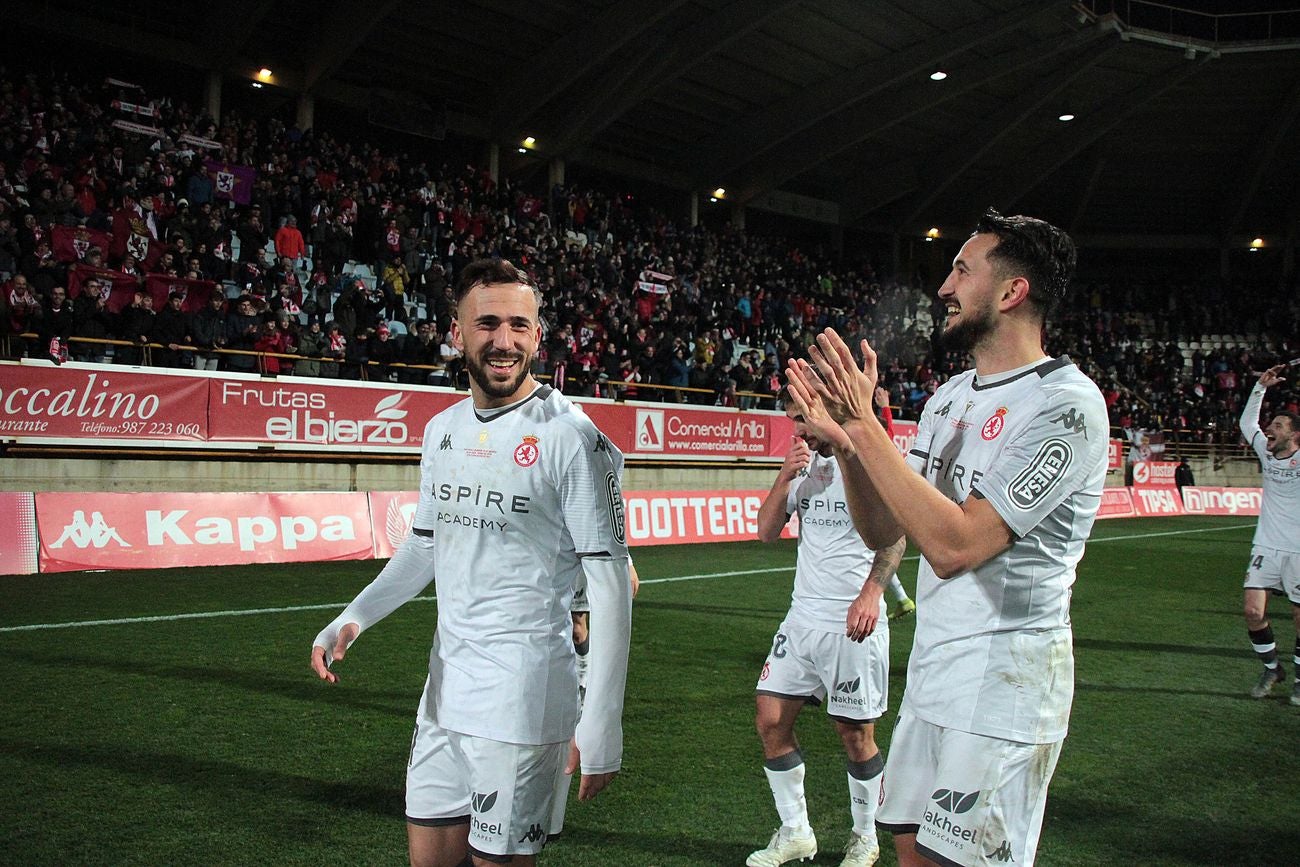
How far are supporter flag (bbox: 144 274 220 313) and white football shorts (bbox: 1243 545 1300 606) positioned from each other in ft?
46.7

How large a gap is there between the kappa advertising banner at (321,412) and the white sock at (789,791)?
1212 centimetres

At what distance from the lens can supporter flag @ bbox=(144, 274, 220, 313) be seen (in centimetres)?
1595

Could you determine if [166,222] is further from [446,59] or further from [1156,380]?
[1156,380]

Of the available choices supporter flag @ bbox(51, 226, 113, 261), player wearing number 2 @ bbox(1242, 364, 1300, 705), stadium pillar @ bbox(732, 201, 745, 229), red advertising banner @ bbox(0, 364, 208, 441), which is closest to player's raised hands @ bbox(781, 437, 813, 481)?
player wearing number 2 @ bbox(1242, 364, 1300, 705)

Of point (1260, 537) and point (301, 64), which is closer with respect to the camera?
point (1260, 537)

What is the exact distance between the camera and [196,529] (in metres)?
13.0

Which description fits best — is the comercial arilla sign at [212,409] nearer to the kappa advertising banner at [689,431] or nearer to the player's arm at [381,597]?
the kappa advertising banner at [689,431]

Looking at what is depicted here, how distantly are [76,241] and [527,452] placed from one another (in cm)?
1546

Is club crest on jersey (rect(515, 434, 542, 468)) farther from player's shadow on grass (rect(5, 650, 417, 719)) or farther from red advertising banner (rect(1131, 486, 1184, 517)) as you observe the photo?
red advertising banner (rect(1131, 486, 1184, 517))

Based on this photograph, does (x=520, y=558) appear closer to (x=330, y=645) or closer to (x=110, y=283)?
(x=330, y=645)

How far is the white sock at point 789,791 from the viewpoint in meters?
4.70

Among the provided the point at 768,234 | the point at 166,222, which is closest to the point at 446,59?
the point at 166,222

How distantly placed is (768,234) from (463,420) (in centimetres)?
3857

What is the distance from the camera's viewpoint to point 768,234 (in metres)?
40.6
